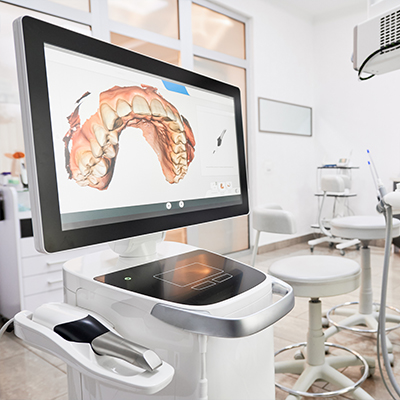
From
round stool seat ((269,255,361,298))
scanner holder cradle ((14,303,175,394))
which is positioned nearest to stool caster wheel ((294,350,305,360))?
round stool seat ((269,255,361,298))

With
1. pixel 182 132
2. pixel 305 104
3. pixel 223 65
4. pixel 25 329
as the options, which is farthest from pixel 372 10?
pixel 305 104

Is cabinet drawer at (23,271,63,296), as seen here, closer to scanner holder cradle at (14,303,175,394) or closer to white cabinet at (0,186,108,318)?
white cabinet at (0,186,108,318)

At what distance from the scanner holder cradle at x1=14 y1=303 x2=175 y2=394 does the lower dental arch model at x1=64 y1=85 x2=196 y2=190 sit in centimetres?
25

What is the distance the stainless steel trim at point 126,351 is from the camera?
52 cm

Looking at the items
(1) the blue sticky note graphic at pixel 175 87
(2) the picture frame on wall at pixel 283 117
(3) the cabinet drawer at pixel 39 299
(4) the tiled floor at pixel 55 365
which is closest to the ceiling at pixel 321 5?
(2) the picture frame on wall at pixel 283 117

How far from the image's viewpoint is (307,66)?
5.32 m

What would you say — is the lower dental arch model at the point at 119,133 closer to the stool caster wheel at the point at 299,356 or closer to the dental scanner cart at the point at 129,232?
the dental scanner cart at the point at 129,232

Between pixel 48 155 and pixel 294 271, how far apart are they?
1.10 m

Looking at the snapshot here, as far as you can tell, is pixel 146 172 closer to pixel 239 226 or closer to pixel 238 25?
pixel 239 226

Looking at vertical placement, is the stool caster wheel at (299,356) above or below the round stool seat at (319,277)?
below

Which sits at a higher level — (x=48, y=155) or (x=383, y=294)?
(x=48, y=155)

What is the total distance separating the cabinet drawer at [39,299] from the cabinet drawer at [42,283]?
0.02m

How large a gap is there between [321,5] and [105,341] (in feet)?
17.6

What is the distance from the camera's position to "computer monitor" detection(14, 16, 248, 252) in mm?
573
